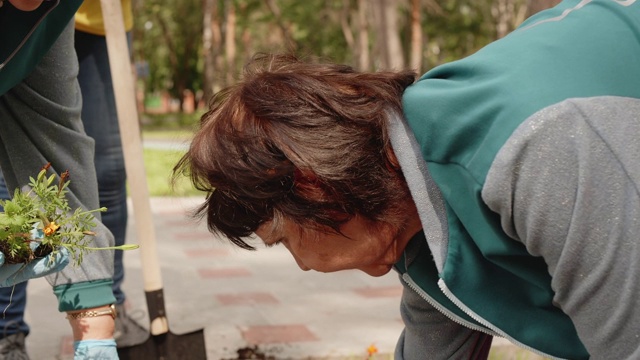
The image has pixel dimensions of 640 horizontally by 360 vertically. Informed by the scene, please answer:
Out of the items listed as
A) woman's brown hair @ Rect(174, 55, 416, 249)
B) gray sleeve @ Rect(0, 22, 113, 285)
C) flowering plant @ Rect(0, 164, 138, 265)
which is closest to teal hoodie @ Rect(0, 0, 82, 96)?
gray sleeve @ Rect(0, 22, 113, 285)

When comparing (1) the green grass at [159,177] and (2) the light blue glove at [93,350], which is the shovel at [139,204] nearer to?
(2) the light blue glove at [93,350]

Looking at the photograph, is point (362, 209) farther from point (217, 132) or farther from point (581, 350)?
point (581, 350)

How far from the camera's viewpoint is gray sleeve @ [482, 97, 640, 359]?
1305 mm

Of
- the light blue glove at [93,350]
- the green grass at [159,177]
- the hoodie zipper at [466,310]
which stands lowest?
the green grass at [159,177]

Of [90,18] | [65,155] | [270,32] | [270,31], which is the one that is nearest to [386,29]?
[90,18]

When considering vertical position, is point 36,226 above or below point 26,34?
below

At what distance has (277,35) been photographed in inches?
1369

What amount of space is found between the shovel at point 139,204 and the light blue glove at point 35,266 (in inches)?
34.4

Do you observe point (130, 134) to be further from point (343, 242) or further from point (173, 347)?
point (343, 242)

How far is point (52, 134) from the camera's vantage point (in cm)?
219

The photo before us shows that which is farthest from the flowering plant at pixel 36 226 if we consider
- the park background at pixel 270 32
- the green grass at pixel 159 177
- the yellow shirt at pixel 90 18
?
the park background at pixel 270 32

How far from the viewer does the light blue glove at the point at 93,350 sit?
2.08 meters

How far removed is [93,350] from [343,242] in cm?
79

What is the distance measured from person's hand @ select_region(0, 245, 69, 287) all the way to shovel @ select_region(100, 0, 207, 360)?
34.4 inches
